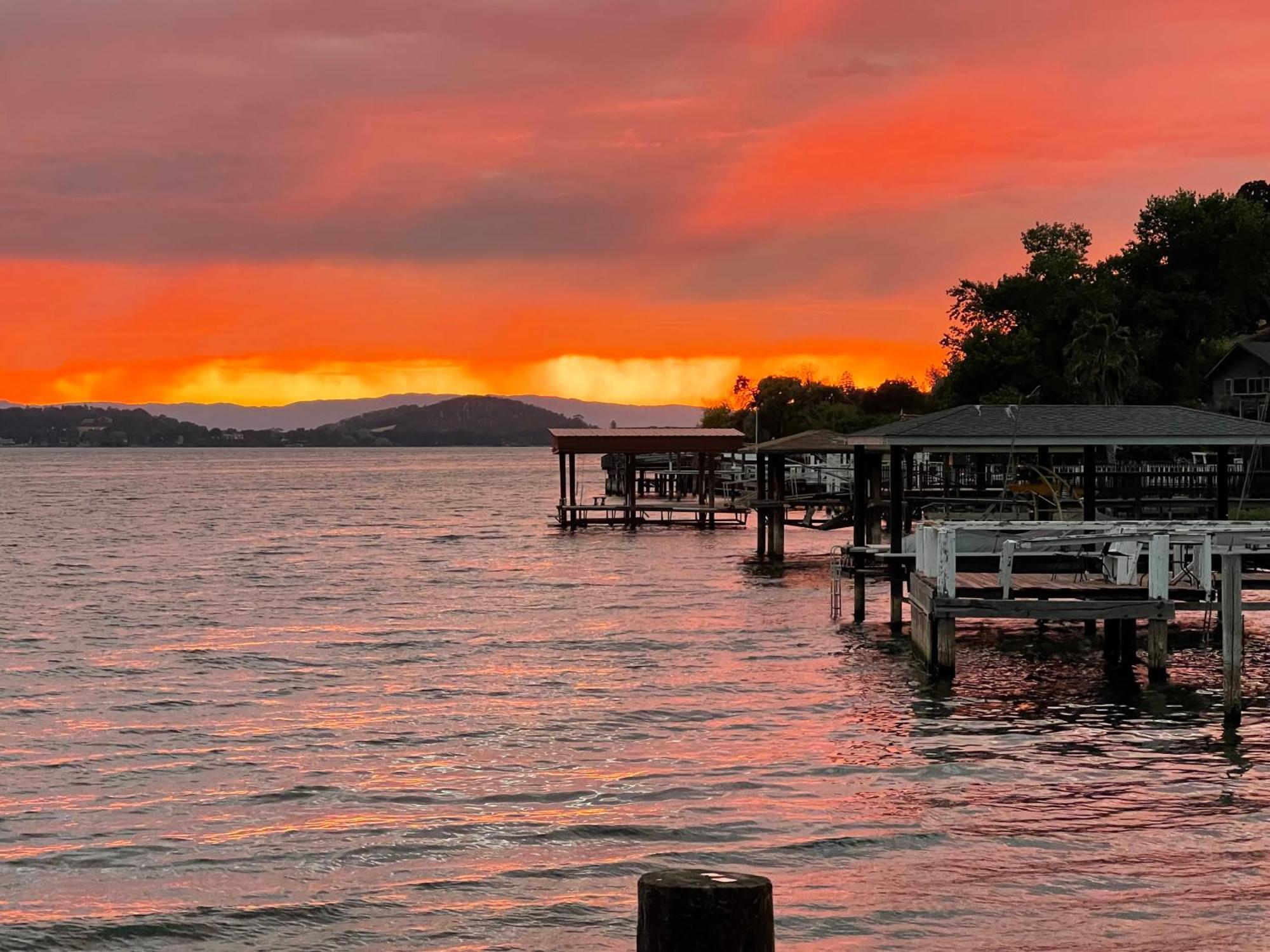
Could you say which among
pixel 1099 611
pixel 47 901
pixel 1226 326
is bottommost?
pixel 47 901

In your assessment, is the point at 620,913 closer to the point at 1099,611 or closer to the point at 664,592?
the point at 1099,611

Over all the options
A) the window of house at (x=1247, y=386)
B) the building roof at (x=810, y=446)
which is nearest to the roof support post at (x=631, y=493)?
the building roof at (x=810, y=446)

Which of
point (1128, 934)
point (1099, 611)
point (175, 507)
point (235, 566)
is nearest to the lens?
point (1128, 934)

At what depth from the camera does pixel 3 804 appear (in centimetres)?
1728

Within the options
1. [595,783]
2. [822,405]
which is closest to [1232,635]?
[595,783]

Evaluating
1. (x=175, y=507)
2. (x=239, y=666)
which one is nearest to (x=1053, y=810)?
(x=239, y=666)

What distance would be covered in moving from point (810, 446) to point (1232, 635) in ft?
97.8

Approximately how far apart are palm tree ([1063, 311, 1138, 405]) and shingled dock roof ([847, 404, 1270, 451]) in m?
54.0

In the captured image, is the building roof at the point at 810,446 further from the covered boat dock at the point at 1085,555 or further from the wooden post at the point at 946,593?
the wooden post at the point at 946,593

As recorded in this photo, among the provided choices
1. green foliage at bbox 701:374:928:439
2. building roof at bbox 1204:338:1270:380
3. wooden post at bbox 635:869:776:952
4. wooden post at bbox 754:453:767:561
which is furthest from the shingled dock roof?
green foliage at bbox 701:374:928:439

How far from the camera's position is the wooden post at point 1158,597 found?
22.4m

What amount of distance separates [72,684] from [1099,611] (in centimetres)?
1635

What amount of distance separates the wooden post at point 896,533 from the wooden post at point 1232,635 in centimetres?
900

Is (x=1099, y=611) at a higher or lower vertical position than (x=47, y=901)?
higher
